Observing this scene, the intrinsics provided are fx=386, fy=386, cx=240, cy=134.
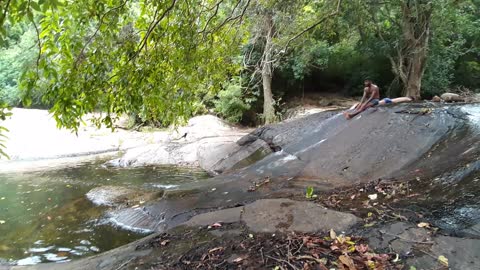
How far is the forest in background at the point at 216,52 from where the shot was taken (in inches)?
153

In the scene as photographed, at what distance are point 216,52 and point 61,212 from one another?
5.08 meters

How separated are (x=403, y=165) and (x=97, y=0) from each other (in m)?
→ 5.82

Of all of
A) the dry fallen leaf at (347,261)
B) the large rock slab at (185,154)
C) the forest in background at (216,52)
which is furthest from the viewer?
the large rock slab at (185,154)

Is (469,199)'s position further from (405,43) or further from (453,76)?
(453,76)

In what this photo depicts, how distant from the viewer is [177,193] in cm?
805

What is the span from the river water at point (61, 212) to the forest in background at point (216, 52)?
2.06 metres

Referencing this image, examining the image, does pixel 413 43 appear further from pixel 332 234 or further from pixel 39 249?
pixel 39 249

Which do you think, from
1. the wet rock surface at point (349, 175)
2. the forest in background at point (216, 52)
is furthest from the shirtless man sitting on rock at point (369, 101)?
the forest in background at point (216, 52)

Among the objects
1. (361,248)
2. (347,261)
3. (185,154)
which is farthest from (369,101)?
(347,261)

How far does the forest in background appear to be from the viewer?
3879 mm

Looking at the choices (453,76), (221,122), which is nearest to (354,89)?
(453,76)

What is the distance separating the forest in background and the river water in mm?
2057

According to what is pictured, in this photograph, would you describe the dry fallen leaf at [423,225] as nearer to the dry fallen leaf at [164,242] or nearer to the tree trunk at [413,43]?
the dry fallen leaf at [164,242]

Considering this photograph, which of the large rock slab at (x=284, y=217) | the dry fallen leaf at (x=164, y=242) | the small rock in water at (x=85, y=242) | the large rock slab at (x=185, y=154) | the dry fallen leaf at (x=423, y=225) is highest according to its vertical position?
the dry fallen leaf at (x=423, y=225)
